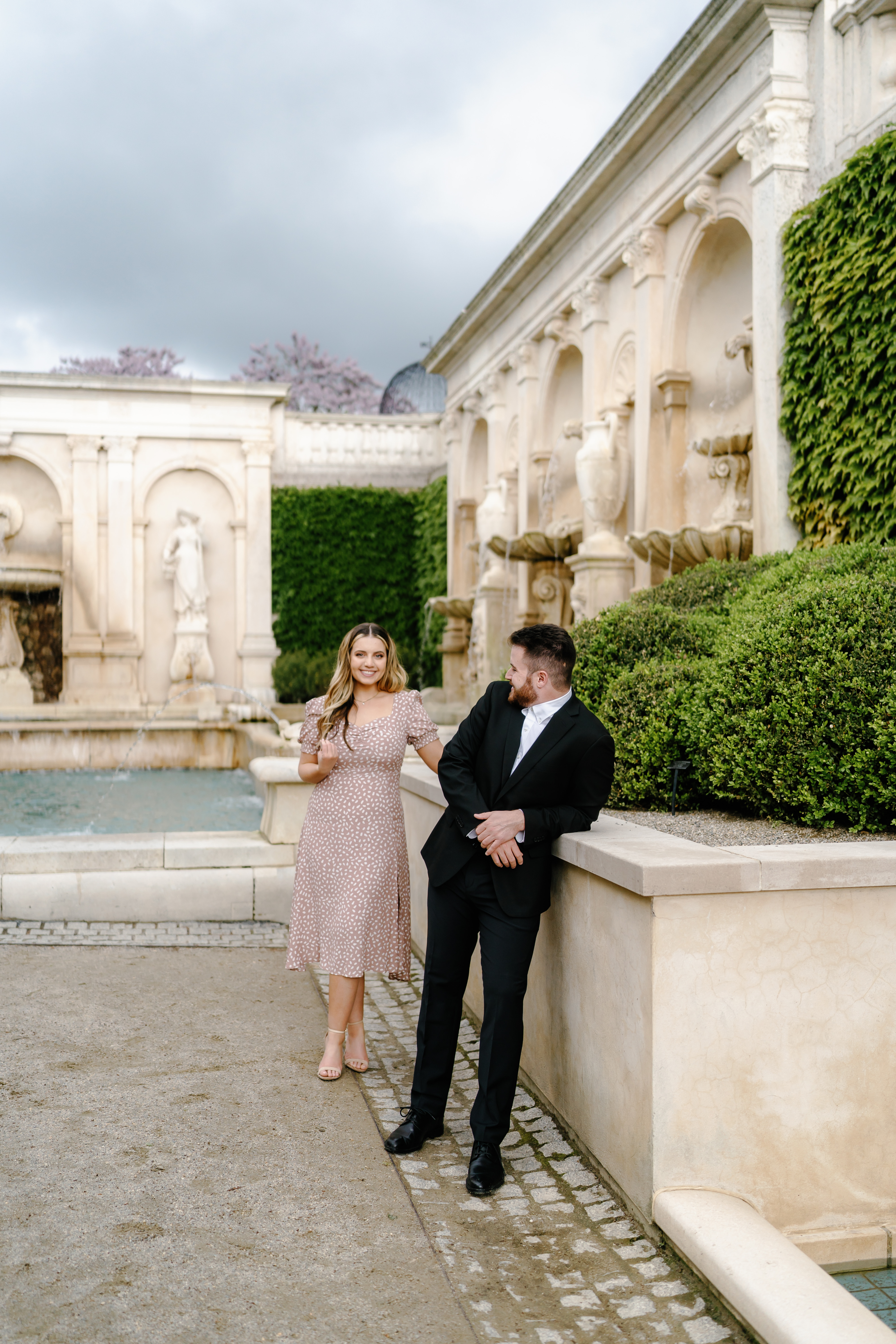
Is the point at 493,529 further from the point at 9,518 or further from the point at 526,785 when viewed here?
the point at 526,785

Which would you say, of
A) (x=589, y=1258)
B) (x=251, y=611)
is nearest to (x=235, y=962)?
(x=589, y=1258)

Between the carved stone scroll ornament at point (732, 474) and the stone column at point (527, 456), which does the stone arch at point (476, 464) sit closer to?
the stone column at point (527, 456)

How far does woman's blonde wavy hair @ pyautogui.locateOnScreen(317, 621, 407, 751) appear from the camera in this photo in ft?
13.3

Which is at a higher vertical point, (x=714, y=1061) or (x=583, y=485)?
(x=583, y=485)

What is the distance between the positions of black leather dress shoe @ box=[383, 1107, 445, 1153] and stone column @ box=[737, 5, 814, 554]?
299 inches

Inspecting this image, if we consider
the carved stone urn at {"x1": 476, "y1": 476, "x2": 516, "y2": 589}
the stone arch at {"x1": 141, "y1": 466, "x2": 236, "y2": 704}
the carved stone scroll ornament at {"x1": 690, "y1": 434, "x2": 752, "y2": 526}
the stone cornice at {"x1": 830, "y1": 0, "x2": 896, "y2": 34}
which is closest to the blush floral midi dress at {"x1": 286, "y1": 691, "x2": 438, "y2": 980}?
the carved stone scroll ornament at {"x1": 690, "y1": 434, "x2": 752, "y2": 526}

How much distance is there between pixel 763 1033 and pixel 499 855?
844 mm

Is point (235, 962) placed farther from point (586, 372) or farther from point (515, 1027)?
point (586, 372)

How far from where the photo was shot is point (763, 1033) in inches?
117

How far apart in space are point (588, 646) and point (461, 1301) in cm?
332

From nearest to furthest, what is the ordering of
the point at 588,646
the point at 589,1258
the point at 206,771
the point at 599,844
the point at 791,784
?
the point at 589,1258 < the point at 599,844 < the point at 791,784 < the point at 588,646 < the point at 206,771

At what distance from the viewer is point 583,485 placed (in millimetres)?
13914

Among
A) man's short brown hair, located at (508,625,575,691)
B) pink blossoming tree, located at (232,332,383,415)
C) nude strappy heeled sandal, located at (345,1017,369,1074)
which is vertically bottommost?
nude strappy heeled sandal, located at (345,1017,369,1074)

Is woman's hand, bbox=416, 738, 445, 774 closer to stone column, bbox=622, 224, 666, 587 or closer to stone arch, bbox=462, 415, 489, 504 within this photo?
stone column, bbox=622, 224, 666, 587
